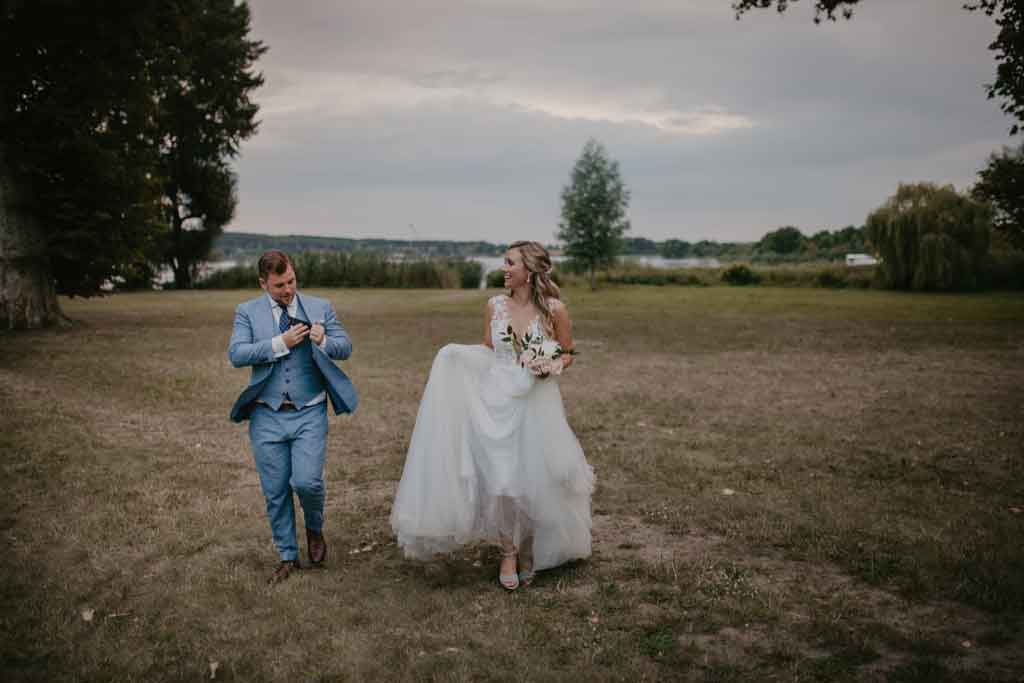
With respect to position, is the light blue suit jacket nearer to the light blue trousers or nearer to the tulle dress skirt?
the light blue trousers

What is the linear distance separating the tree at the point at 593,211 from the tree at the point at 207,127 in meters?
22.2

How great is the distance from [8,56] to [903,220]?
44094 mm

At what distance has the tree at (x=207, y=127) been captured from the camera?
47.1 metres

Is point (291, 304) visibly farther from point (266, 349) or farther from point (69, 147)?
point (69, 147)

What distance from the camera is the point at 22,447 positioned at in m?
9.58

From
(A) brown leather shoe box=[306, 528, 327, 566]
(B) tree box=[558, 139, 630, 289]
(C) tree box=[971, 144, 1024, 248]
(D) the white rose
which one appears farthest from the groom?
(B) tree box=[558, 139, 630, 289]

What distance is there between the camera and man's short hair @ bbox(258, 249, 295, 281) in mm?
5426

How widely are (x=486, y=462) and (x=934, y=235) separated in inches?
1791

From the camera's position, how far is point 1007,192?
68.7ft

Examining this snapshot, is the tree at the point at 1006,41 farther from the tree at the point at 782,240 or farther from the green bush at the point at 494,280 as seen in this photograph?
the tree at the point at 782,240

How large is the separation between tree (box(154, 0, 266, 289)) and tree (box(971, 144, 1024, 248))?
137 feet

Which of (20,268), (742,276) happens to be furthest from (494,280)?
(20,268)

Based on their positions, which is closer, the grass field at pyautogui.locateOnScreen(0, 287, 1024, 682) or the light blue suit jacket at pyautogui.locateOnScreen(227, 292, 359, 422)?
the grass field at pyautogui.locateOnScreen(0, 287, 1024, 682)

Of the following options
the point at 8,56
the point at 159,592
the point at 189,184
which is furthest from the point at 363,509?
the point at 189,184
